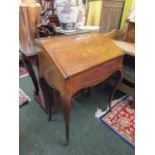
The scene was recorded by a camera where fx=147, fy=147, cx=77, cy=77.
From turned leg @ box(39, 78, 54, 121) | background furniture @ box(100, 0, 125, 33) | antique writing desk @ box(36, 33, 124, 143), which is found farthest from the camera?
background furniture @ box(100, 0, 125, 33)

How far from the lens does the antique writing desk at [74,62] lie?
3.21 ft

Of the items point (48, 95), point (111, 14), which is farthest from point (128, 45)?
point (48, 95)

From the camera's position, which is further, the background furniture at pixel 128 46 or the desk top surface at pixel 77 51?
the background furniture at pixel 128 46

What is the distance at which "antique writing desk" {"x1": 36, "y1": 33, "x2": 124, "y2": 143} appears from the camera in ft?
3.21

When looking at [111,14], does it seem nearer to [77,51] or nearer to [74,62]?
[77,51]

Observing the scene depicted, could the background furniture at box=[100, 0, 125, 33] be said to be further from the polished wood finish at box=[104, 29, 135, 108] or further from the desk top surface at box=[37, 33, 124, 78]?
the desk top surface at box=[37, 33, 124, 78]

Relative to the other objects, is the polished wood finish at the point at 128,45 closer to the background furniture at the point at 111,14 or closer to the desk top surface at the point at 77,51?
the background furniture at the point at 111,14

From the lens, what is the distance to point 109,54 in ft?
4.07

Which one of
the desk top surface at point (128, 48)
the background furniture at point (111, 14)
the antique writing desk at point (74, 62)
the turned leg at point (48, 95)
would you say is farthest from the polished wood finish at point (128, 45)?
the turned leg at point (48, 95)

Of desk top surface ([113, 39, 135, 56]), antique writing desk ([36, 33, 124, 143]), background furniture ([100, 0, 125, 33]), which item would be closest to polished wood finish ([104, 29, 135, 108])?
desk top surface ([113, 39, 135, 56])
